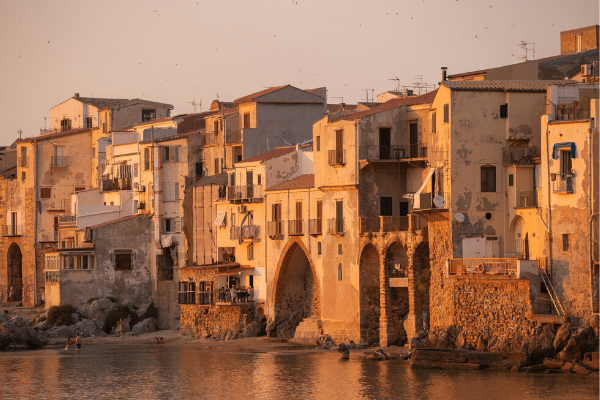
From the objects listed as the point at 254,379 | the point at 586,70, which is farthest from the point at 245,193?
the point at 586,70

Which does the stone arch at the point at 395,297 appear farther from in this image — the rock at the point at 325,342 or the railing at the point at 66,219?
the railing at the point at 66,219

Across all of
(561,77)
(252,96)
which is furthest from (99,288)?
(561,77)

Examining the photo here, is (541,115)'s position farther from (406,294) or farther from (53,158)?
(53,158)

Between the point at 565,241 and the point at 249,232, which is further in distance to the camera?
the point at 249,232

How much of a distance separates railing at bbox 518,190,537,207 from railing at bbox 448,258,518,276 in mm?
3288

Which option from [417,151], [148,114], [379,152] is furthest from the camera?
[148,114]

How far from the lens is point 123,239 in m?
90.8

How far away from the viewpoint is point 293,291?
75.3 m

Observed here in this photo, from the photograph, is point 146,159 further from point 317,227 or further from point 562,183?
point 562,183

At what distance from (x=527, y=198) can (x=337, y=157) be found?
1173 centimetres

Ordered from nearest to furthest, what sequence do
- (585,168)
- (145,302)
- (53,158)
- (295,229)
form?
(585,168) < (295,229) < (145,302) < (53,158)

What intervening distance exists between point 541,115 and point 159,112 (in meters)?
48.2

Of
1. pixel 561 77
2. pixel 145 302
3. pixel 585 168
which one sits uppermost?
pixel 561 77

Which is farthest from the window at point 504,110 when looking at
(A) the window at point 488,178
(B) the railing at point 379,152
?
(B) the railing at point 379,152
